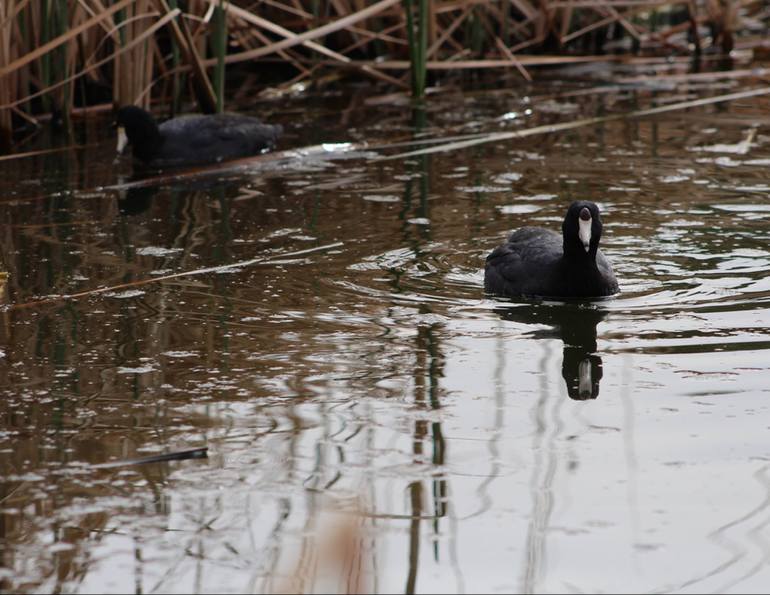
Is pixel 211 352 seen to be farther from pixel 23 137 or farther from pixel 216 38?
pixel 23 137

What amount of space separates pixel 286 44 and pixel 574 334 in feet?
16.8

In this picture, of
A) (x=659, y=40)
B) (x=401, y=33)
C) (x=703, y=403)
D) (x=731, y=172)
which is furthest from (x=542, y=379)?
(x=659, y=40)

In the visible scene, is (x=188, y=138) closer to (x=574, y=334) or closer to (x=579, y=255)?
(x=579, y=255)

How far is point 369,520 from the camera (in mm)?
3416

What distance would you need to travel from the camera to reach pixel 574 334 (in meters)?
5.16

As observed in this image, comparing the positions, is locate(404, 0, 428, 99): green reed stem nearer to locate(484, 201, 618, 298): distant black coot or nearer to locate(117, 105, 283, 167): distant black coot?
locate(117, 105, 283, 167): distant black coot

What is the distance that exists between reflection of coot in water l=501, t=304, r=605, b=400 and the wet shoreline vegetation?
3.87 meters

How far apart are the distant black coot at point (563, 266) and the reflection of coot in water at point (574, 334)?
9cm

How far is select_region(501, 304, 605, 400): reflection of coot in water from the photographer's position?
4.50m

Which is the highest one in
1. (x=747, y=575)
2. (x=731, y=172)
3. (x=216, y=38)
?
(x=216, y=38)

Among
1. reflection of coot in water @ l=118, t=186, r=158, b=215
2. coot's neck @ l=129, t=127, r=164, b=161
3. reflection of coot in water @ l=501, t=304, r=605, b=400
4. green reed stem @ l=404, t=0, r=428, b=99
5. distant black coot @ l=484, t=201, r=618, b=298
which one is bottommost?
reflection of coot in water @ l=501, t=304, r=605, b=400

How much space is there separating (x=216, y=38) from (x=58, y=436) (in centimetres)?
531

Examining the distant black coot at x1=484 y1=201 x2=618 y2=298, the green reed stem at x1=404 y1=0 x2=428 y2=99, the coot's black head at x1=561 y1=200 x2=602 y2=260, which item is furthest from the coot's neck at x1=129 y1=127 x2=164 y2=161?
the coot's black head at x1=561 y1=200 x2=602 y2=260

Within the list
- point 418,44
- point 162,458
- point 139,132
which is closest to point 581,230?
point 162,458
